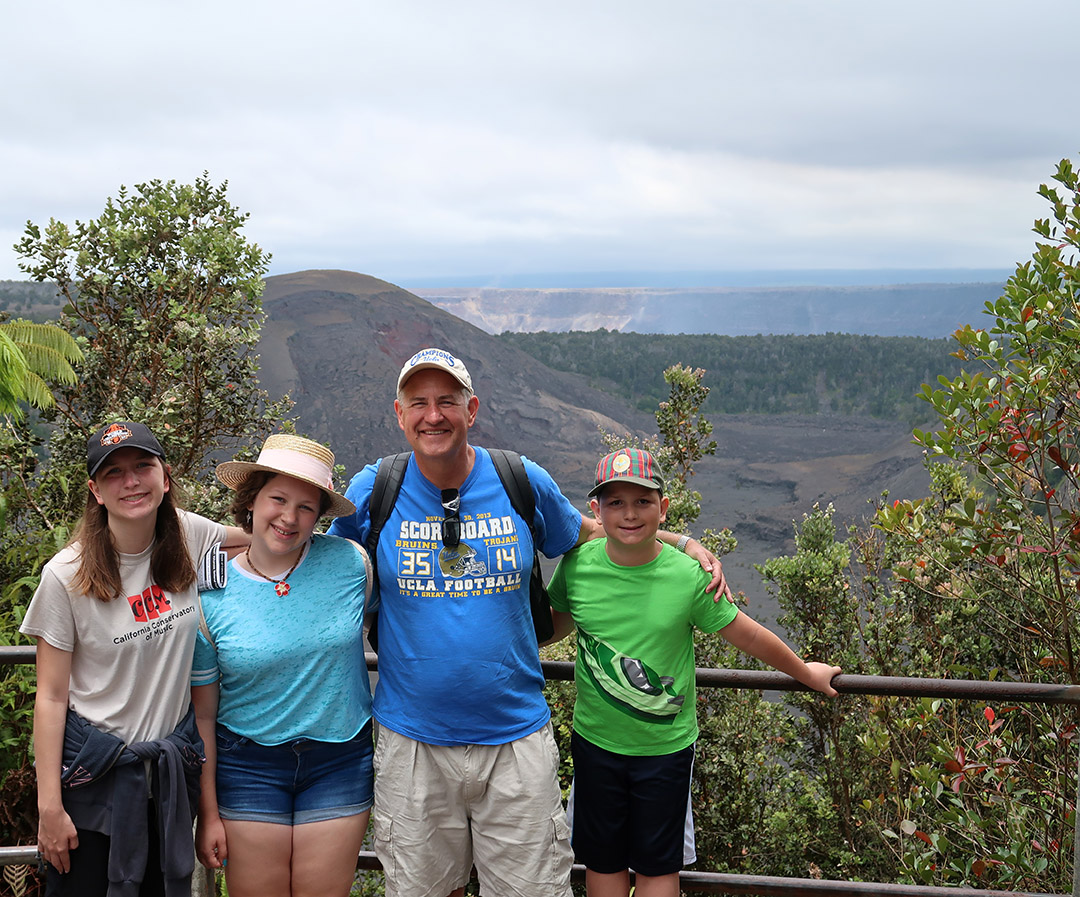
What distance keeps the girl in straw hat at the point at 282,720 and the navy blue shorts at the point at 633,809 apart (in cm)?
58

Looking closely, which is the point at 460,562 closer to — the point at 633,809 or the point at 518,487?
the point at 518,487

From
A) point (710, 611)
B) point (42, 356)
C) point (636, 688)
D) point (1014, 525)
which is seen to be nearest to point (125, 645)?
point (636, 688)

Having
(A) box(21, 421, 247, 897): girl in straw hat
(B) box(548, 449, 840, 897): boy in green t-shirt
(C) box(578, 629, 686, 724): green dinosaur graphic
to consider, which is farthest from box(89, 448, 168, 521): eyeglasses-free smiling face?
(C) box(578, 629, 686, 724): green dinosaur graphic

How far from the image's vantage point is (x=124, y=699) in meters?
2.28

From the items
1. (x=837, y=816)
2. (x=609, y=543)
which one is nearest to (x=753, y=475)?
(x=837, y=816)

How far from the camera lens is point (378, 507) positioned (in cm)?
260

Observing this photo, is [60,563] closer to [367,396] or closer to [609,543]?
[609,543]

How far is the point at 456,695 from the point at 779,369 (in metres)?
118

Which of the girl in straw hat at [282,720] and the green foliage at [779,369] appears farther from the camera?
the green foliage at [779,369]

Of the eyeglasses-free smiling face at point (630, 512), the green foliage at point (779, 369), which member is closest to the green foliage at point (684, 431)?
the eyeglasses-free smiling face at point (630, 512)

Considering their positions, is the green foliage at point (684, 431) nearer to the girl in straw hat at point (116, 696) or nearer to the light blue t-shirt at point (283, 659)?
the light blue t-shirt at point (283, 659)

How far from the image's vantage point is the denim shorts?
7.88ft

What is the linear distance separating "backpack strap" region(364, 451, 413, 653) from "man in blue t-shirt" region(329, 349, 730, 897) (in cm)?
3

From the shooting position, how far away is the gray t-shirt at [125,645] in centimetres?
223
